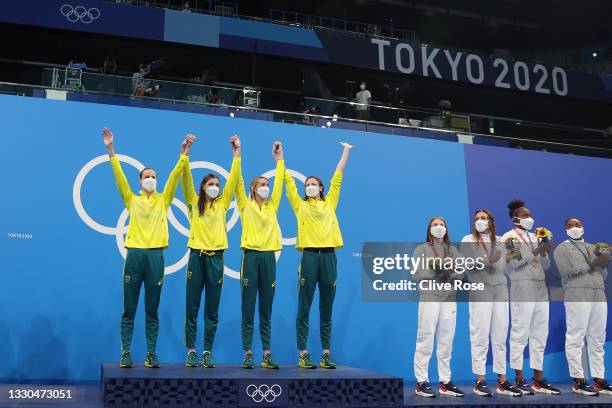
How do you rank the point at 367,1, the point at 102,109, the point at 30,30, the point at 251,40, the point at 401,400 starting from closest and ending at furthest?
the point at 401,400 < the point at 102,109 < the point at 30,30 < the point at 251,40 < the point at 367,1

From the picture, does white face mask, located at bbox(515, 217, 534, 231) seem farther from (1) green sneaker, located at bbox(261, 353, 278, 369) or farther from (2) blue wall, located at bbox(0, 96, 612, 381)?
(1) green sneaker, located at bbox(261, 353, 278, 369)

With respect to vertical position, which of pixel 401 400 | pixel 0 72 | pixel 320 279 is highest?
pixel 0 72

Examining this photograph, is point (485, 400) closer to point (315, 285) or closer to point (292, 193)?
point (315, 285)

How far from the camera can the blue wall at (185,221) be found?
6.39m

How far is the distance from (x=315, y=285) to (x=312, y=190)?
0.83 m

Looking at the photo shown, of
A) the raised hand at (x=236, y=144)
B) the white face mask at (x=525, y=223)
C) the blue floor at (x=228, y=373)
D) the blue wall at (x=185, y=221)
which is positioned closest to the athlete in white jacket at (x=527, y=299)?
the white face mask at (x=525, y=223)

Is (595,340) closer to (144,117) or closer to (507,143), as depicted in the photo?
(507,143)

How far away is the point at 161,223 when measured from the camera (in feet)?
17.5

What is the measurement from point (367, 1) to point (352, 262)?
442 inches

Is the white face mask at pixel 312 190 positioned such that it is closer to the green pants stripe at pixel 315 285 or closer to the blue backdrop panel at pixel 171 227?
the green pants stripe at pixel 315 285

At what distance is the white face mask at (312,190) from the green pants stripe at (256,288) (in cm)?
63

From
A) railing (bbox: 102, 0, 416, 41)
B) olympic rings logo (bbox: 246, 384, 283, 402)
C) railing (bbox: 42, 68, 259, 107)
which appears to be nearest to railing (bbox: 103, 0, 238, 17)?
railing (bbox: 102, 0, 416, 41)

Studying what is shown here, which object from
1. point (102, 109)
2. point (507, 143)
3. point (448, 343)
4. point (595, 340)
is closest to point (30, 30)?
point (102, 109)

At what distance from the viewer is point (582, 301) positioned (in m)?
6.41
